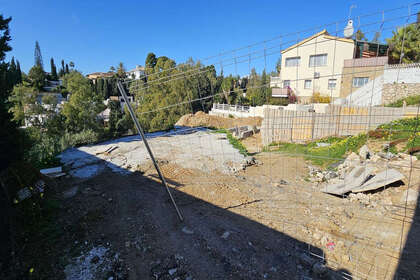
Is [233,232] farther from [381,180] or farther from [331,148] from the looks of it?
[331,148]

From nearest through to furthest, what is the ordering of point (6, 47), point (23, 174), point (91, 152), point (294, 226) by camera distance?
1. point (294, 226)
2. point (23, 174)
3. point (6, 47)
4. point (91, 152)

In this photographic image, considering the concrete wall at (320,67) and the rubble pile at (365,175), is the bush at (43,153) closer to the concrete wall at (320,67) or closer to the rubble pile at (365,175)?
the concrete wall at (320,67)

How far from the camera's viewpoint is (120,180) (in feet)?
19.6

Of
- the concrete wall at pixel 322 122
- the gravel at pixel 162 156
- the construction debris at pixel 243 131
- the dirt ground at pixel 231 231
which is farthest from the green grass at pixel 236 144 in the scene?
the dirt ground at pixel 231 231

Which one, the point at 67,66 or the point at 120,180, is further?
the point at 67,66

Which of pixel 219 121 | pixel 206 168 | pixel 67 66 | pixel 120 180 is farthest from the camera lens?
pixel 67 66

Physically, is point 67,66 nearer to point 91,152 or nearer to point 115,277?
point 91,152

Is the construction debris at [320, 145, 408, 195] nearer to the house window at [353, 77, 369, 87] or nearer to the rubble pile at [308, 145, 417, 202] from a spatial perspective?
the rubble pile at [308, 145, 417, 202]

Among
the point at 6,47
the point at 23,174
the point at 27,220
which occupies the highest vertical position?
the point at 6,47

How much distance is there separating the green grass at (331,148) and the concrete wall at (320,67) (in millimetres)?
2367

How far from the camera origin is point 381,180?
432 centimetres

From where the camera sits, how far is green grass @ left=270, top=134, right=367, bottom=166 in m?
6.48

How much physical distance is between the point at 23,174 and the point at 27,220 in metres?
1.15

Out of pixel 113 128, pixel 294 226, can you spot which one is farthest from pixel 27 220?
pixel 113 128
